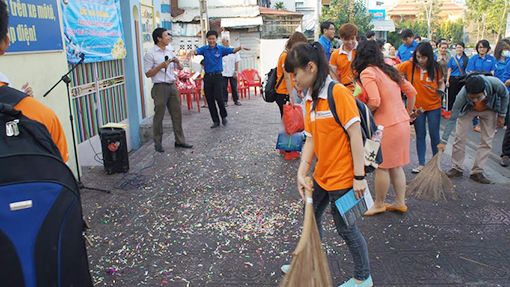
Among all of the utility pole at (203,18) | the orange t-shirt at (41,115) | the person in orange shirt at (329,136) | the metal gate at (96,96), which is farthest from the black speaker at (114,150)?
the utility pole at (203,18)

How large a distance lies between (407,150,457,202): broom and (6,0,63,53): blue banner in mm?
4545

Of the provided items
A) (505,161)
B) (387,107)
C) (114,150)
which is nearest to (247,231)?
(387,107)

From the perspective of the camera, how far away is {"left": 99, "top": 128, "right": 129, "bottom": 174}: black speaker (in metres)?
5.97

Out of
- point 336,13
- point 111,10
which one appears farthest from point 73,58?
point 336,13

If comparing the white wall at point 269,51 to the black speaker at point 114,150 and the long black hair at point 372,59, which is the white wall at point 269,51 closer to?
the black speaker at point 114,150

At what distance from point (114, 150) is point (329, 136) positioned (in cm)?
392

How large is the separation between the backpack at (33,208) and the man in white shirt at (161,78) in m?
5.47

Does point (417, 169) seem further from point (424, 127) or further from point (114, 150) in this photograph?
point (114, 150)

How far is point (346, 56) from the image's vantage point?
6.18 m

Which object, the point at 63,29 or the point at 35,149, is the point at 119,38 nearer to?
the point at 63,29

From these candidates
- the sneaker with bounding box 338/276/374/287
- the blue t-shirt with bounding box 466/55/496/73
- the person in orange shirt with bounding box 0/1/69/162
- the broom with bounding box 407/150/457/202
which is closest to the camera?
the person in orange shirt with bounding box 0/1/69/162

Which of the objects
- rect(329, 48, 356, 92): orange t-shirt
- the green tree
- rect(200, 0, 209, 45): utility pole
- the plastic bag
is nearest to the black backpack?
the plastic bag

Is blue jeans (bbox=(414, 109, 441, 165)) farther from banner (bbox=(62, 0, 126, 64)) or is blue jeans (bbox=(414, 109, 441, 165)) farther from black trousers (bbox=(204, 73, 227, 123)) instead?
banner (bbox=(62, 0, 126, 64))

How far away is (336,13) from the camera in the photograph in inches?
1334
